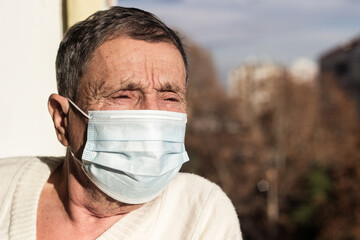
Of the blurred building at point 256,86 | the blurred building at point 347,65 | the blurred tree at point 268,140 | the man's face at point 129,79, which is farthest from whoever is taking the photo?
the blurred building at point 347,65

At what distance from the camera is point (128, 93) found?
5.30 ft

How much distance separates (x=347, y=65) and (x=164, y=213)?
124ft

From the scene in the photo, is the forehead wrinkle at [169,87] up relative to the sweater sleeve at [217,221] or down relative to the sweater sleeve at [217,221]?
up

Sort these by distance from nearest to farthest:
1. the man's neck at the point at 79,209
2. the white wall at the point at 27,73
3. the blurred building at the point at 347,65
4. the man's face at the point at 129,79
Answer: the man's face at the point at 129,79, the man's neck at the point at 79,209, the white wall at the point at 27,73, the blurred building at the point at 347,65

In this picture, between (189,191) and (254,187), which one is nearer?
(189,191)

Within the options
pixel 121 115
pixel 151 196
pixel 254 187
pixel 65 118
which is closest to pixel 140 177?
pixel 151 196

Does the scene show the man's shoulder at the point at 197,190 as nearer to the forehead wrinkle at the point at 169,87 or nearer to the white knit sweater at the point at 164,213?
the white knit sweater at the point at 164,213

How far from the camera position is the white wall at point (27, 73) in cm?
244

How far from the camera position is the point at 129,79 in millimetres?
1590

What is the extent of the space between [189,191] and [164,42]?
55cm

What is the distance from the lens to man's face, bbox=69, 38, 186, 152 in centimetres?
158

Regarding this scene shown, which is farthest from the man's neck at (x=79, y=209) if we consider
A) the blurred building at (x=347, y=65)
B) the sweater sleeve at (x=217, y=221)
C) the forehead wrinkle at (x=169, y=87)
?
the blurred building at (x=347, y=65)

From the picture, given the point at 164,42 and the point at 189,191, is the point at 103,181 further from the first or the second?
the point at 164,42

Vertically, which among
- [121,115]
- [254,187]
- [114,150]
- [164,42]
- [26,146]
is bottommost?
[254,187]
